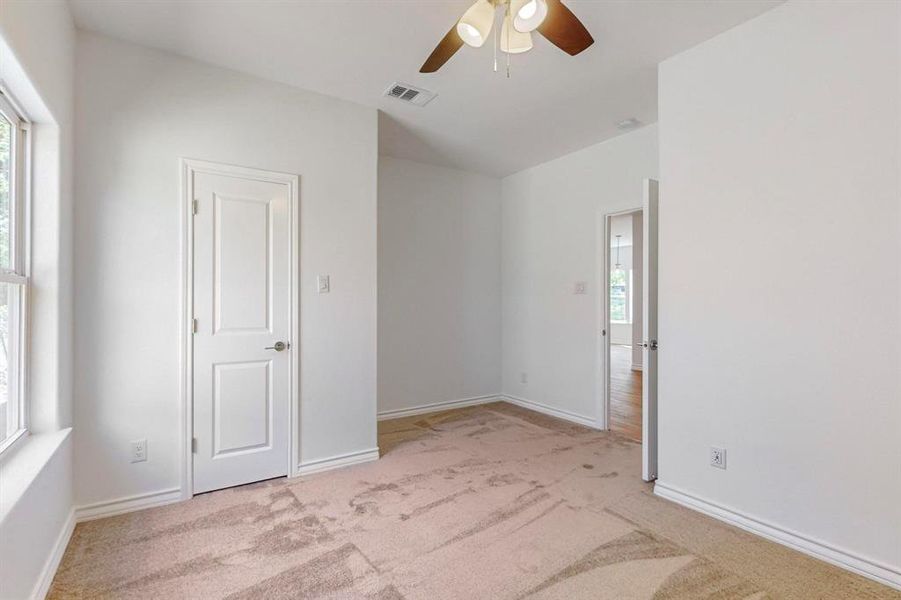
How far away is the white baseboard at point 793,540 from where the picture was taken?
1.88 metres

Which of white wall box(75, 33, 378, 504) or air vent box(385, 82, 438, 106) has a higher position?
air vent box(385, 82, 438, 106)

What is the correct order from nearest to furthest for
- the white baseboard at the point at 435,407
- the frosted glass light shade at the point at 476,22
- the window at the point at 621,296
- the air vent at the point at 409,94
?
the frosted glass light shade at the point at 476,22, the air vent at the point at 409,94, the white baseboard at the point at 435,407, the window at the point at 621,296

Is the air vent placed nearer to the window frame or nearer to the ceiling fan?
the ceiling fan

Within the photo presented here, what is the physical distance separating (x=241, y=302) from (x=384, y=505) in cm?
153

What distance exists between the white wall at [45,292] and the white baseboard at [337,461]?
1.23 m

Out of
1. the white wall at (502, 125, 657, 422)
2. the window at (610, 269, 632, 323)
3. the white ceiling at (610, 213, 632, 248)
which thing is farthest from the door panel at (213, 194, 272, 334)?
the window at (610, 269, 632, 323)

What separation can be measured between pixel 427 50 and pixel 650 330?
7.21 ft

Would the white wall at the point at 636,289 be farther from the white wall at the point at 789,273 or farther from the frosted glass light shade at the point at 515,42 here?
the frosted glass light shade at the point at 515,42

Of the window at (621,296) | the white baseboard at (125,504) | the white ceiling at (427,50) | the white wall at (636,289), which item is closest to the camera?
the white ceiling at (427,50)

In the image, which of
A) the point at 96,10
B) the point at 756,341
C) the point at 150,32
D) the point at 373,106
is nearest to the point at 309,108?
the point at 373,106

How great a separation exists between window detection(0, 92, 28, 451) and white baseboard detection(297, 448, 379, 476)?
152 cm

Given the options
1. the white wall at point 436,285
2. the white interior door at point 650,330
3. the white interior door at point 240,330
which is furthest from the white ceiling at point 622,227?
the white interior door at point 240,330

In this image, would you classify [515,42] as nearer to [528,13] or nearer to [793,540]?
[528,13]

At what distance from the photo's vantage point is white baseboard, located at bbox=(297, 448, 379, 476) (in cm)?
301
